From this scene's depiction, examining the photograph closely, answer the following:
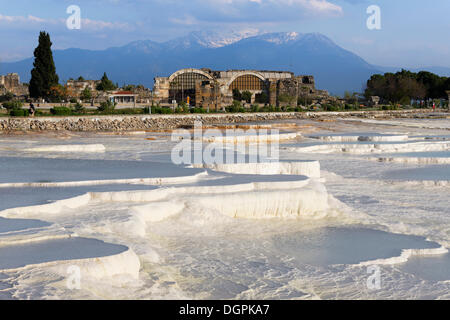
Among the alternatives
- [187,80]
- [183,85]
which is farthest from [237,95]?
[183,85]

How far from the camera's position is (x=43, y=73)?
35.4m

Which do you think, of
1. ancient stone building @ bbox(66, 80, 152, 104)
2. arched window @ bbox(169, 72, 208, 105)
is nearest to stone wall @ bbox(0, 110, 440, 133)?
ancient stone building @ bbox(66, 80, 152, 104)

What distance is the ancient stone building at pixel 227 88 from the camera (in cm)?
4278

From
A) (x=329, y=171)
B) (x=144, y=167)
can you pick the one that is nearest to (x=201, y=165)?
(x=144, y=167)

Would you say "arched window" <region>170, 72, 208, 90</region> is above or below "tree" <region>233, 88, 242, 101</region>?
above

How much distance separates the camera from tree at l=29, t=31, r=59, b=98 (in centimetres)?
3494

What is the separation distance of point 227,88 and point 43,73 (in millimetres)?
26444

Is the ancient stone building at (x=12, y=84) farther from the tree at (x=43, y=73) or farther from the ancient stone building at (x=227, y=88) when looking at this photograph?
the tree at (x=43, y=73)

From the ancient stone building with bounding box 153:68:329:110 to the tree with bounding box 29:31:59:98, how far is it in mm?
11208

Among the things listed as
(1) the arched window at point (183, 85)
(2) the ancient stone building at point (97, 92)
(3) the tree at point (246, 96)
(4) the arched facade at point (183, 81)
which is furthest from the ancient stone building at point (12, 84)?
(3) the tree at point (246, 96)

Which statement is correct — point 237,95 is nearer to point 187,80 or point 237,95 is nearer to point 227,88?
point 227,88

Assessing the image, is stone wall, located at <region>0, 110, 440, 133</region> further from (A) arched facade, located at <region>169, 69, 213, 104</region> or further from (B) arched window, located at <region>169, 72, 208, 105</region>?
(A) arched facade, located at <region>169, 69, 213, 104</region>
